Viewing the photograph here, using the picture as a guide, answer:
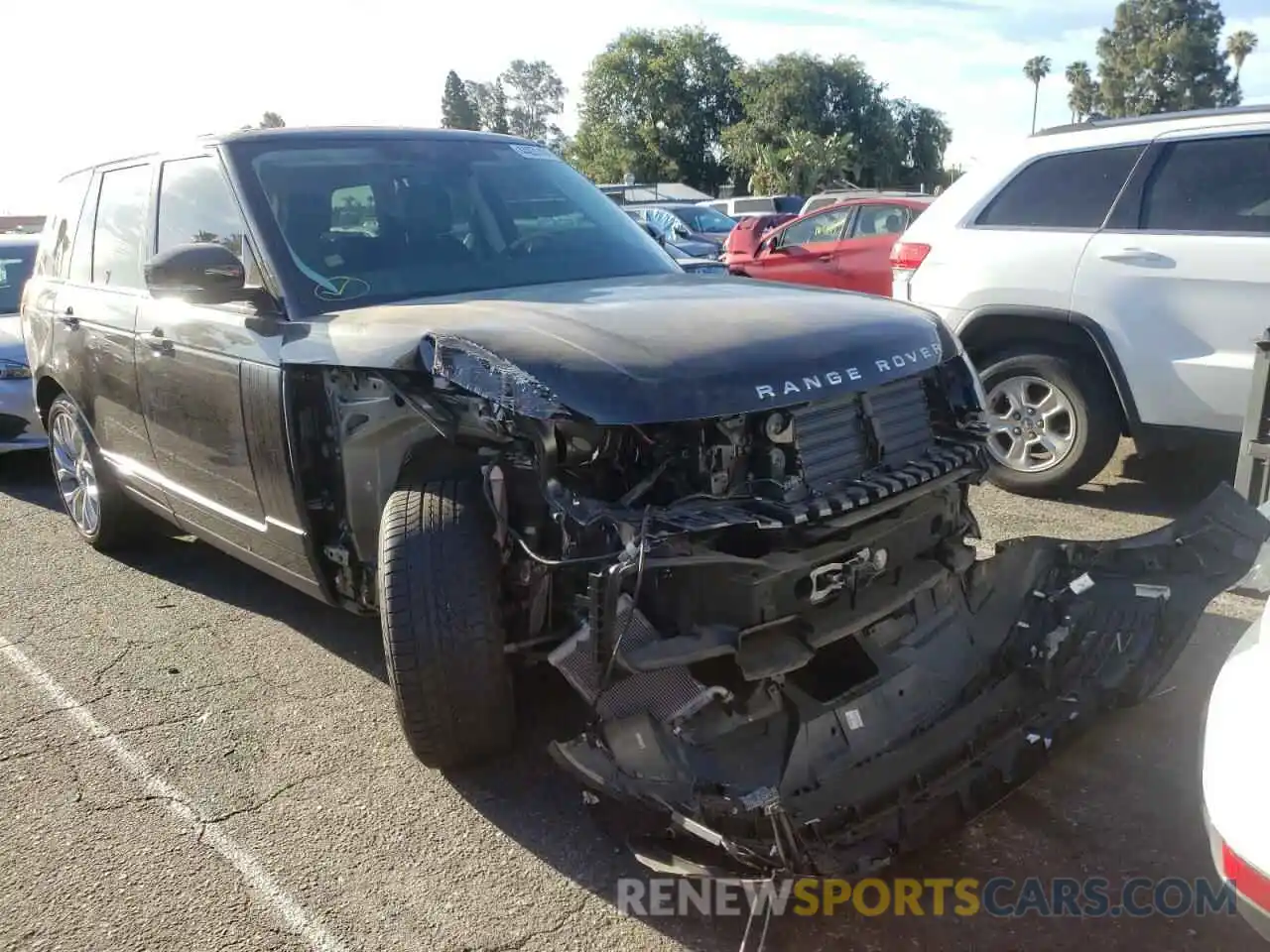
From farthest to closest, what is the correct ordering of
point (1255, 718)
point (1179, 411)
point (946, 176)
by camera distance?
point (946, 176) < point (1179, 411) < point (1255, 718)

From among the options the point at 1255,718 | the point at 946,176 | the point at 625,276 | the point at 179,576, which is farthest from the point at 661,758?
the point at 946,176

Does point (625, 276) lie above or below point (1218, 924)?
above

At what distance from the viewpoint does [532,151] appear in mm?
4770

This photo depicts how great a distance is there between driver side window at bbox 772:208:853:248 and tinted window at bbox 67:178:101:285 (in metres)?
8.14

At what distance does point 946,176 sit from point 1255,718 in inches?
2651

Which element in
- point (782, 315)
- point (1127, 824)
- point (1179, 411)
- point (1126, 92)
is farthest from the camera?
point (1126, 92)

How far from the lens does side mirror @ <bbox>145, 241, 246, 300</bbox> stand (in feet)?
11.5

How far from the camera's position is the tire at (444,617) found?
3.02 meters

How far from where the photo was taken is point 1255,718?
2.19 m

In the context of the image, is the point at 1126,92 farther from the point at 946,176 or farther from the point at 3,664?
the point at 3,664

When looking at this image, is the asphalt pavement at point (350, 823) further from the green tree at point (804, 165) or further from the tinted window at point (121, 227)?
the green tree at point (804, 165)

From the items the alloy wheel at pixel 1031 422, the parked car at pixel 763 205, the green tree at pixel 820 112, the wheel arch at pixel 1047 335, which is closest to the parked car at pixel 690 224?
the parked car at pixel 763 205

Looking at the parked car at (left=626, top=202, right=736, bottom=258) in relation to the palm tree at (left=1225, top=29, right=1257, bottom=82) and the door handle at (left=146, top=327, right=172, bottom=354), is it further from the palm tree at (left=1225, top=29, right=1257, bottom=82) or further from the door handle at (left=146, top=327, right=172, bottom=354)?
the palm tree at (left=1225, top=29, right=1257, bottom=82)

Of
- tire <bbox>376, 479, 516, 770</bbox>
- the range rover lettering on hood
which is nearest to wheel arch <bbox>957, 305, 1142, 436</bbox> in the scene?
the range rover lettering on hood
